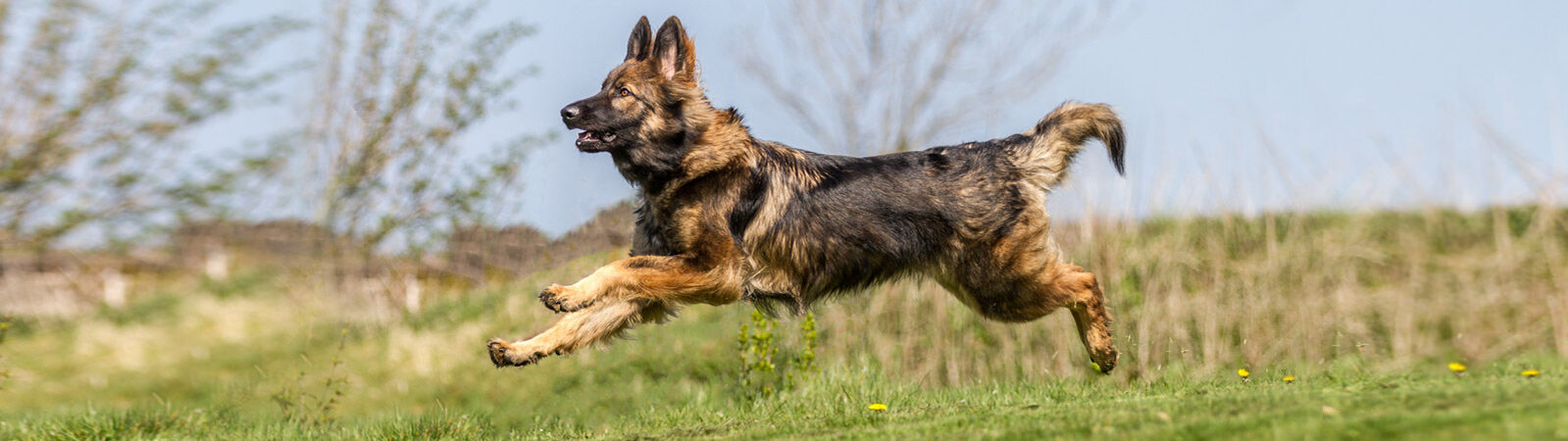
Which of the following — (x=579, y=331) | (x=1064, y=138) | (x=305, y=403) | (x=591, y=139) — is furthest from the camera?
(x=305, y=403)

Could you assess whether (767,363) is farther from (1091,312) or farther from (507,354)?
(507,354)

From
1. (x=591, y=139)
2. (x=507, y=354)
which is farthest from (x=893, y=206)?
(x=507, y=354)

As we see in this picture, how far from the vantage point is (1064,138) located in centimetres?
600

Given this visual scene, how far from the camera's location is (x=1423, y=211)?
784 centimetres

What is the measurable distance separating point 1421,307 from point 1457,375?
2.18 m

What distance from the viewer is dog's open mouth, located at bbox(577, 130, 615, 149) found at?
4.91 metres

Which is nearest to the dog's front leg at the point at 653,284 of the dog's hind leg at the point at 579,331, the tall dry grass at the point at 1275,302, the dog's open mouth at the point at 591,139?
the dog's hind leg at the point at 579,331

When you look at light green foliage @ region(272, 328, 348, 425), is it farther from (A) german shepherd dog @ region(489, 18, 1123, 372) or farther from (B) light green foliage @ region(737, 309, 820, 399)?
(A) german shepherd dog @ region(489, 18, 1123, 372)

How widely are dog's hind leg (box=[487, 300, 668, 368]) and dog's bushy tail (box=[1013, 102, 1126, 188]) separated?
2229 mm

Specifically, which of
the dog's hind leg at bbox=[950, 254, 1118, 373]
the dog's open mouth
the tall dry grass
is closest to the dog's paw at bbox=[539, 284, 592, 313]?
the dog's open mouth

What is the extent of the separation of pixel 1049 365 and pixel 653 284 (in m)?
4.30

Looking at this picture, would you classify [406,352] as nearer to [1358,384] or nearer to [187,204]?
[187,204]

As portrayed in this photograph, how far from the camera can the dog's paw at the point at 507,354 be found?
472 cm

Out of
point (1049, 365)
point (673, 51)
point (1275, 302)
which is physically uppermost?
point (673, 51)
